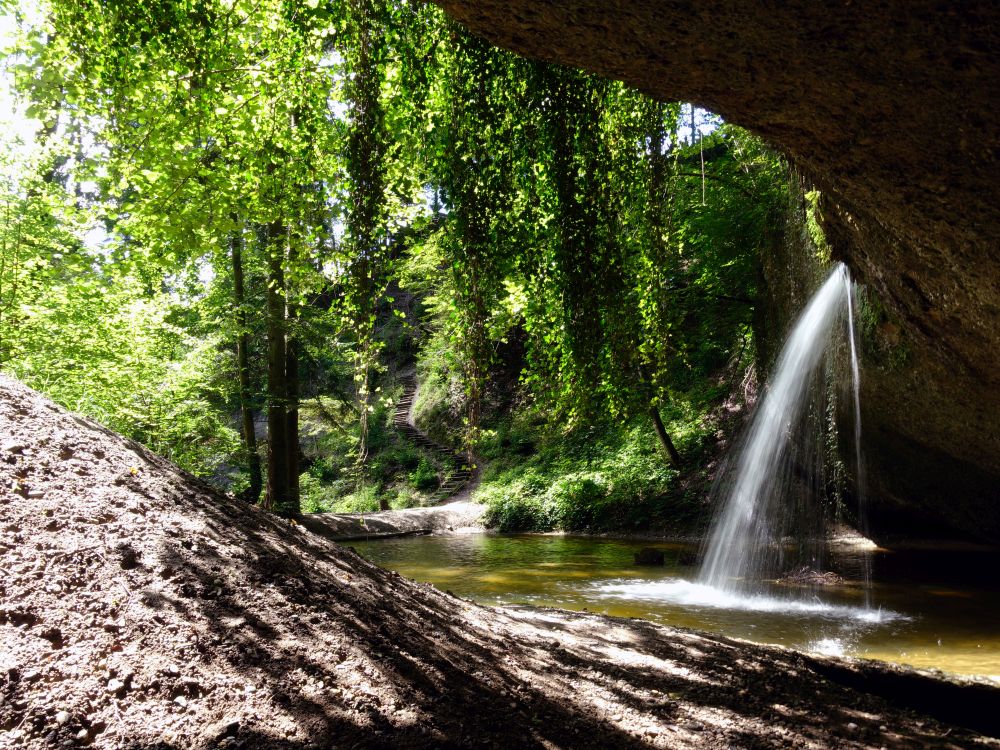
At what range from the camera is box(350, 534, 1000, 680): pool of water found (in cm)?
597

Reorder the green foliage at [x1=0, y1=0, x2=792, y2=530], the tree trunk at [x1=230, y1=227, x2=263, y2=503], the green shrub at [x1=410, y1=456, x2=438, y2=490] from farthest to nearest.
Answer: the green shrub at [x1=410, y1=456, x2=438, y2=490], the tree trunk at [x1=230, y1=227, x2=263, y2=503], the green foliage at [x1=0, y1=0, x2=792, y2=530]

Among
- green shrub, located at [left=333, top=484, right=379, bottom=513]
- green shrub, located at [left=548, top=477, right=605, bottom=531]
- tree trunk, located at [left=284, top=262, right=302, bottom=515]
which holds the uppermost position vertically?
tree trunk, located at [left=284, top=262, right=302, bottom=515]

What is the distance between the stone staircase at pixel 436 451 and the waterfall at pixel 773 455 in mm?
8244

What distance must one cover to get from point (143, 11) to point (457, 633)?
5164 millimetres

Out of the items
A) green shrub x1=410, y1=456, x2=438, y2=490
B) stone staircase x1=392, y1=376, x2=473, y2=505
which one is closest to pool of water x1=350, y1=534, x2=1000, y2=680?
stone staircase x1=392, y1=376, x2=473, y2=505

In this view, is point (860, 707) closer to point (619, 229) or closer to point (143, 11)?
point (619, 229)

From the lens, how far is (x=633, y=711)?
3285 millimetres

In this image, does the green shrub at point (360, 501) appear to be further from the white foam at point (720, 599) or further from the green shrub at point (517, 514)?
the white foam at point (720, 599)

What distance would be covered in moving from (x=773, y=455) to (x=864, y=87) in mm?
8386

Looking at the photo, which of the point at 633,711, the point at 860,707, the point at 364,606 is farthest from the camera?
the point at 364,606

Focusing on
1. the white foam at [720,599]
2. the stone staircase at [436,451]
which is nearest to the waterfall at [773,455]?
the white foam at [720,599]

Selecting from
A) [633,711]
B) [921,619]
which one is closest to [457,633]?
[633,711]

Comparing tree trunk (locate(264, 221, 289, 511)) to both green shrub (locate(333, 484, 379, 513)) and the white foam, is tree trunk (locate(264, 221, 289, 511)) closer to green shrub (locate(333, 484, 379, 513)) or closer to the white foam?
the white foam

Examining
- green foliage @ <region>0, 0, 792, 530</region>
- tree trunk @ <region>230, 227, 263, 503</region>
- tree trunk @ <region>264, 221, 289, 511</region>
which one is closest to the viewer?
green foliage @ <region>0, 0, 792, 530</region>
